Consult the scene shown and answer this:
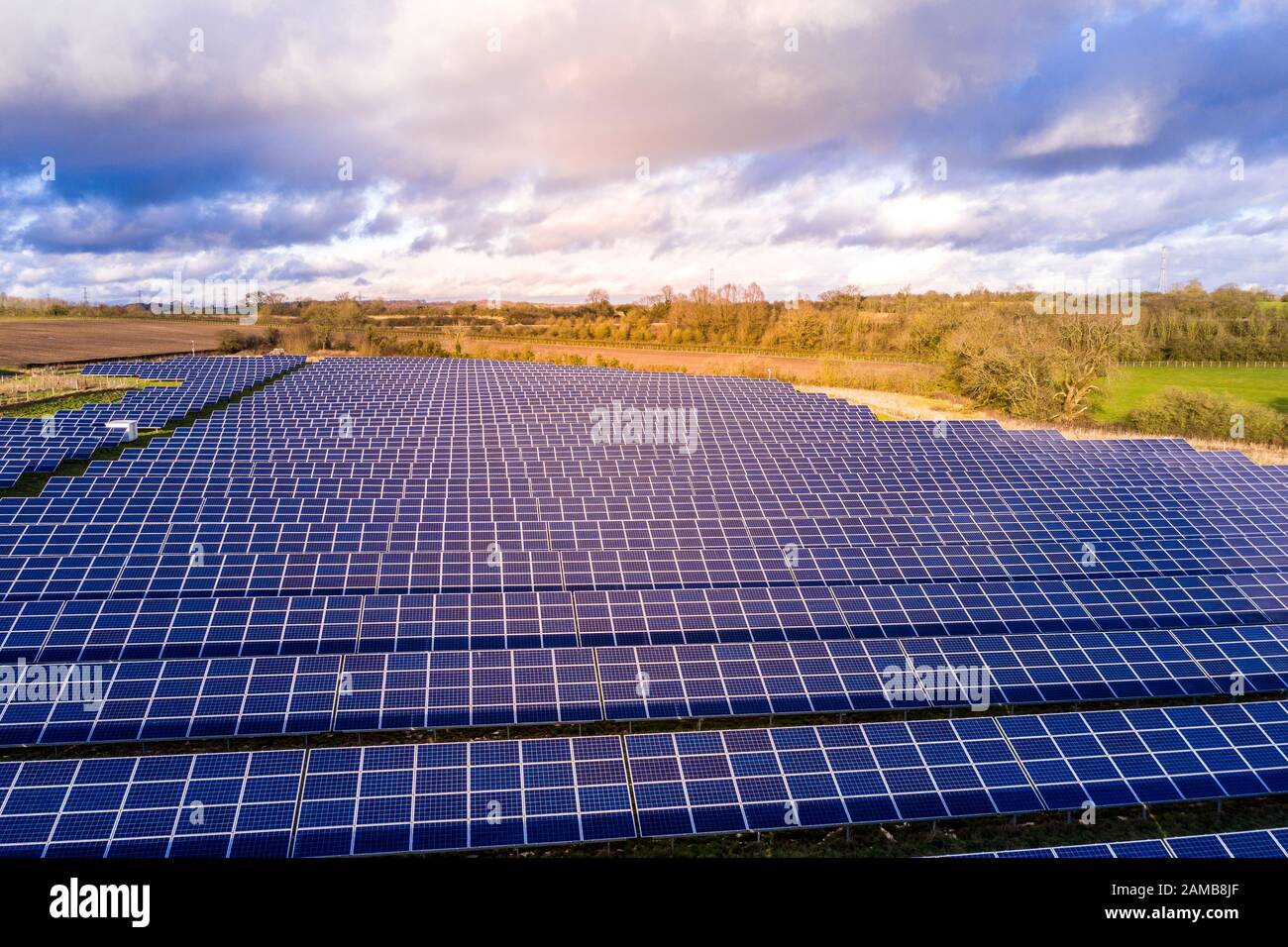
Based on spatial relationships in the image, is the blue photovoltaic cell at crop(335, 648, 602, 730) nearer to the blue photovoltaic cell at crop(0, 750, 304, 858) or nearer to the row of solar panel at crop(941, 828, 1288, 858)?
the blue photovoltaic cell at crop(0, 750, 304, 858)

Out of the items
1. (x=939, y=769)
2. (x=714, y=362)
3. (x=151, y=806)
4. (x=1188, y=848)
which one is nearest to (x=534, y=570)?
(x=151, y=806)

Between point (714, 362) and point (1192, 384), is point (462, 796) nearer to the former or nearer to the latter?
point (714, 362)

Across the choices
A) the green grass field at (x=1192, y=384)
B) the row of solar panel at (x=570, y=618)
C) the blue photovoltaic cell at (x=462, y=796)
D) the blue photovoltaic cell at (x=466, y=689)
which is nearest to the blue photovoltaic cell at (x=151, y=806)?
the blue photovoltaic cell at (x=462, y=796)

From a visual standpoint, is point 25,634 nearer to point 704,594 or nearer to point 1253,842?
point 704,594

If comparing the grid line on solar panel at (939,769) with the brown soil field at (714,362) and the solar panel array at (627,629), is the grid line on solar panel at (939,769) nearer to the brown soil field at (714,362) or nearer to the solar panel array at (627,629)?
the solar panel array at (627,629)

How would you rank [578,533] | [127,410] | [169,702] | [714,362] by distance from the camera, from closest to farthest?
[169,702], [578,533], [127,410], [714,362]

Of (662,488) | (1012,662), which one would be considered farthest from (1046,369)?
(1012,662)

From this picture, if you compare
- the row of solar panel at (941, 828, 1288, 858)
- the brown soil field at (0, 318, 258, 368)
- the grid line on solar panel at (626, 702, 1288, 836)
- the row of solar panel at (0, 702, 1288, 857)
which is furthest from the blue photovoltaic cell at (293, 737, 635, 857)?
the brown soil field at (0, 318, 258, 368)
